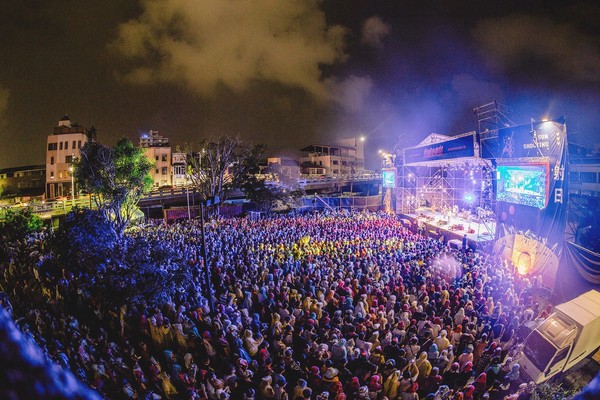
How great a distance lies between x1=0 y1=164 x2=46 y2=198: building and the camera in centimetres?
4225

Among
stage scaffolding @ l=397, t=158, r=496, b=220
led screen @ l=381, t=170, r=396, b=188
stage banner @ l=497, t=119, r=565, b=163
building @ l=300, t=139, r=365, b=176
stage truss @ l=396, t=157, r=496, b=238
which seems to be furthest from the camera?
building @ l=300, t=139, r=365, b=176

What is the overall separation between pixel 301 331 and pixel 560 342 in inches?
208

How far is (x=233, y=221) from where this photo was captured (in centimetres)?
1952

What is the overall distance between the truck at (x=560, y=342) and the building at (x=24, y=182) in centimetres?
5317

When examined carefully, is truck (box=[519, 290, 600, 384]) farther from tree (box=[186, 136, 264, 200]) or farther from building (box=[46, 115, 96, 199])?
building (box=[46, 115, 96, 199])

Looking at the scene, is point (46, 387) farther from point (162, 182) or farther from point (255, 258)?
point (162, 182)

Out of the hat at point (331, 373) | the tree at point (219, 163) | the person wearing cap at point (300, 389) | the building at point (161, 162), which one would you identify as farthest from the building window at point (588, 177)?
the building at point (161, 162)

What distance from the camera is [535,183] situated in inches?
458

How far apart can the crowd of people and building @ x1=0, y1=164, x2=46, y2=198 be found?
40.7 metres

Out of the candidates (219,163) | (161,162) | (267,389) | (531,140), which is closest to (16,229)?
(219,163)

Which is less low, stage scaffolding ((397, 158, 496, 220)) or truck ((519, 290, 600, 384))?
stage scaffolding ((397, 158, 496, 220))

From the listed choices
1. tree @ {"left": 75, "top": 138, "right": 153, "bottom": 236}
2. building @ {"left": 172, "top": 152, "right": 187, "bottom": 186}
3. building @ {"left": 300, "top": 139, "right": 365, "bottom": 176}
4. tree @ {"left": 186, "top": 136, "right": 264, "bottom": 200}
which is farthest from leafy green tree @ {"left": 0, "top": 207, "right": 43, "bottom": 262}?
building @ {"left": 300, "top": 139, "right": 365, "bottom": 176}

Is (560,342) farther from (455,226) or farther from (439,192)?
(439,192)

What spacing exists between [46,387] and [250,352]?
6362 mm
